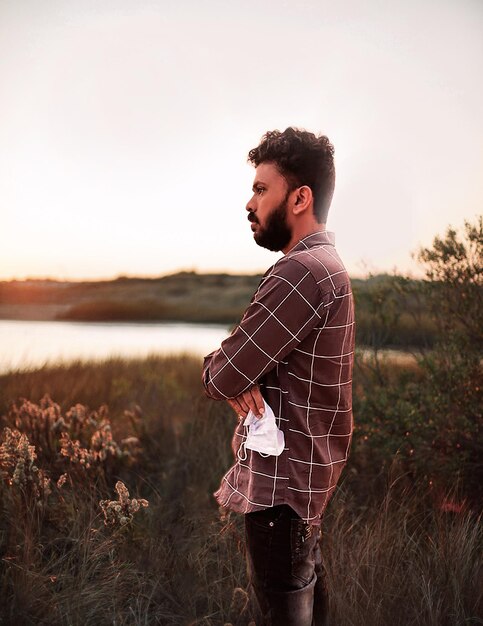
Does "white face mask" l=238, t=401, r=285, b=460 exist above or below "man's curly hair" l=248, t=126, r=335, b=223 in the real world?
below

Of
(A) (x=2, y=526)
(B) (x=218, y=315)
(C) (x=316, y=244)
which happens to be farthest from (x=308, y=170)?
(B) (x=218, y=315)

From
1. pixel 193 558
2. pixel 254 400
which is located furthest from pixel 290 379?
pixel 193 558

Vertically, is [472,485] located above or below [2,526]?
above

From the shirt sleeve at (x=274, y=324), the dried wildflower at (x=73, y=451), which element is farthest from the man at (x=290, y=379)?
the dried wildflower at (x=73, y=451)

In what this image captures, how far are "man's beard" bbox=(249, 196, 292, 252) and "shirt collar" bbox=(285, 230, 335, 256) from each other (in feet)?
0.18

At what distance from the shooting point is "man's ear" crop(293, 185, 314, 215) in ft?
6.82

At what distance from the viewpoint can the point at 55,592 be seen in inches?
114

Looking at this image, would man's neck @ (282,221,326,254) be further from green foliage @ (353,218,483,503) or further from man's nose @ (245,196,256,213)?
green foliage @ (353,218,483,503)

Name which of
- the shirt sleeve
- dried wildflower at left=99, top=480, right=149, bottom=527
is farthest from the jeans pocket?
dried wildflower at left=99, top=480, right=149, bottom=527

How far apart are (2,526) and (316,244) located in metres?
2.79

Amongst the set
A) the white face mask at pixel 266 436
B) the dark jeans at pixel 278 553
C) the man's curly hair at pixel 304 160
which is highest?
the man's curly hair at pixel 304 160

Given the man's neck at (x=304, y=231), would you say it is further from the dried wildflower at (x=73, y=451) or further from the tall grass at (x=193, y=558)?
the dried wildflower at (x=73, y=451)

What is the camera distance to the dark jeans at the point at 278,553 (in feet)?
6.35

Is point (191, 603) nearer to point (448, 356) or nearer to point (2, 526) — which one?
point (2, 526)
